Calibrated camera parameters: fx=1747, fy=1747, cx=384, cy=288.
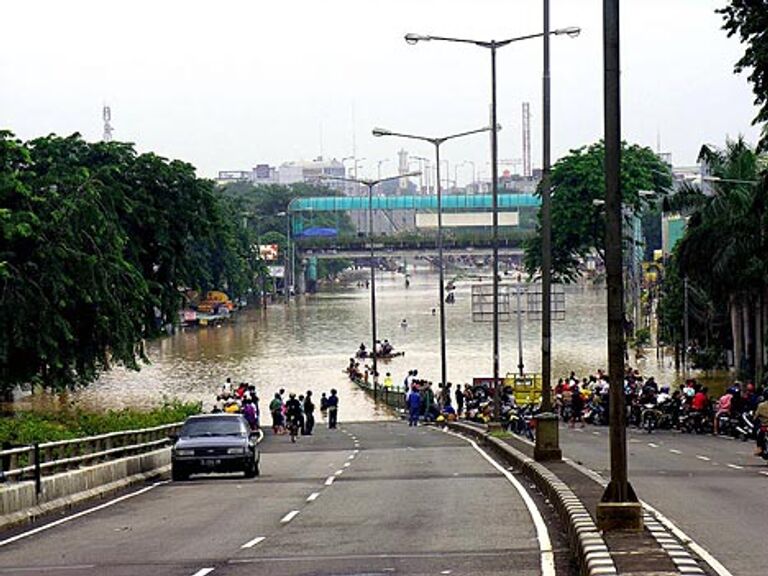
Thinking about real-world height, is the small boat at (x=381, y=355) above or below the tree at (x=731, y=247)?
below

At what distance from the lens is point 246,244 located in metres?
183

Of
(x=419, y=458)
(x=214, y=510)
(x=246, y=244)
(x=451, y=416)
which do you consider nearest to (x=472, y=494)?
(x=214, y=510)

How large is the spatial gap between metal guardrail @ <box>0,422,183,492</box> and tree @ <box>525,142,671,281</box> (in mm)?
54287

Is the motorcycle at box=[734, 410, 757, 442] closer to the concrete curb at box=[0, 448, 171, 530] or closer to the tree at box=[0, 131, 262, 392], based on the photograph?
the concrete curb at box=[0, 448, 171, 530]

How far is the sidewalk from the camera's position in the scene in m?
13.7

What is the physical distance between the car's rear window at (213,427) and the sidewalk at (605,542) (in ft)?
32.0

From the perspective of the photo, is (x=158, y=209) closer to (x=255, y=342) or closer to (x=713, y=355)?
(x=713, y=355)

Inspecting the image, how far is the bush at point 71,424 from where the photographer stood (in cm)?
3469

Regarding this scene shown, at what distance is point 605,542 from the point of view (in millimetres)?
15945

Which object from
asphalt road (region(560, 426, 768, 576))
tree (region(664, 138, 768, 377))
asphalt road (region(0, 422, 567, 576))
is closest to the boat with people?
tree (region(664, 138, 768, 377))

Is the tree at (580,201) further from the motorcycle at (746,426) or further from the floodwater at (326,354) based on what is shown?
the motorcycle at (746,426)

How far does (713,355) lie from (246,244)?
314 feet

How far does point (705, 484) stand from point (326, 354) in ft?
316

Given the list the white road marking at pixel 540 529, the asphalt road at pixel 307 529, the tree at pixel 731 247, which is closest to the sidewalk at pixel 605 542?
the white road marking at pixel 540 529
